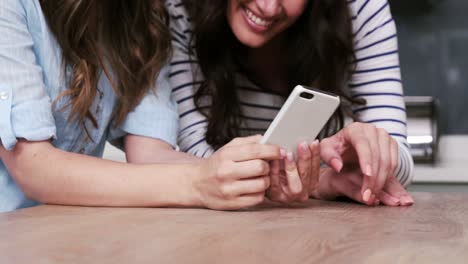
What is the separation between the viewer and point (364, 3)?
142cm

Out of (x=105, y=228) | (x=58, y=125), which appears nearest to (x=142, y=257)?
(x=105, y=228)

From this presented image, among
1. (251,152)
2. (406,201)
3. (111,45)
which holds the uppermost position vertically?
(111,45)

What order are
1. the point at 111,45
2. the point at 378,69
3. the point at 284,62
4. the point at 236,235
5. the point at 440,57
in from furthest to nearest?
the point at 440,57 < the point at 284,62 < the point at 378,69 < the point at 111,45 < the point at 236,235

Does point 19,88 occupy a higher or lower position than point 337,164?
higher

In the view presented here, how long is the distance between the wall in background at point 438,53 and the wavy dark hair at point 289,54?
1.16 meters

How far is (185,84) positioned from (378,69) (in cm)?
36

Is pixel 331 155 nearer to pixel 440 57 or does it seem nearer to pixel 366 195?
pixel 366 195

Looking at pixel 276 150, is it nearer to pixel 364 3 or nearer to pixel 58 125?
pixel 58 125

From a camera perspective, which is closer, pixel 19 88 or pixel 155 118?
pixel 19 88

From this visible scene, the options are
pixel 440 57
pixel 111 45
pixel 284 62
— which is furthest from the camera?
pixel 440 57

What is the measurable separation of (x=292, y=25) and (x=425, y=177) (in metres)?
0.99

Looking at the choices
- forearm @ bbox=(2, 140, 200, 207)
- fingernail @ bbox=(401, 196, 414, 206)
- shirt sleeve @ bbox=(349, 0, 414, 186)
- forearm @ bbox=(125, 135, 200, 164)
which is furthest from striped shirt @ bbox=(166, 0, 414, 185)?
forearm @ bbox=(2, 140, 200, 207)

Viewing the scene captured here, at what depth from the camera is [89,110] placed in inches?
49.5

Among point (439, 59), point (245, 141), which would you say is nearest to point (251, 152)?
point (245, 141)
